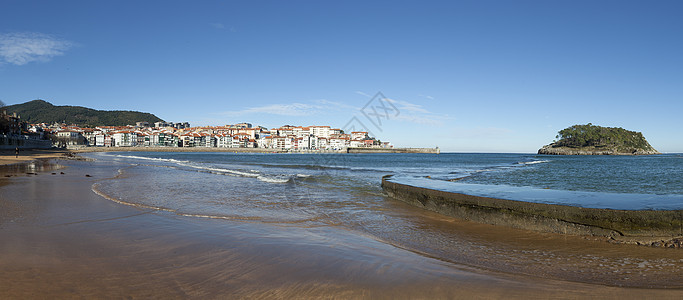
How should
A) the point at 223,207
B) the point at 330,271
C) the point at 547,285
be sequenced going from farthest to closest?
the point at 223,207 → the point at 330,271 → the point at 547,285

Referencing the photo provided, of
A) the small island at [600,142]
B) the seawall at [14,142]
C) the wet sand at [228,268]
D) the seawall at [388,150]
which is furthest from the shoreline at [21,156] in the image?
the small island at [600,142]

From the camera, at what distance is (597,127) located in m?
131

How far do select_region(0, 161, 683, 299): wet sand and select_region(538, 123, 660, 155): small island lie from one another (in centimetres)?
14592

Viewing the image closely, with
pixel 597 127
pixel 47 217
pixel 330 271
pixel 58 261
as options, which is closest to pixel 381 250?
pixel 330 271

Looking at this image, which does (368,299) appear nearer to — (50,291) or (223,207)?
(50,291)

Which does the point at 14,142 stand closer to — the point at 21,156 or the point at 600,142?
the point at 21,156

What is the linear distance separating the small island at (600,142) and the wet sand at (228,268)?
14592 cm

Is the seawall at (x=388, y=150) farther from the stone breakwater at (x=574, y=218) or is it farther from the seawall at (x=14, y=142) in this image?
the stone breakwater at (x=574, y=218)

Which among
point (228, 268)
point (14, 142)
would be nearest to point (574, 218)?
point (228, 268)

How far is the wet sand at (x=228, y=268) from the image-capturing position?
9.87ft

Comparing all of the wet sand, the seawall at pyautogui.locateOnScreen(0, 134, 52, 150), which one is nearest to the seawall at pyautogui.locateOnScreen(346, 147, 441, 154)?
the seawall at pyautogui.locateOnScreen(0, 134, 52, 150)

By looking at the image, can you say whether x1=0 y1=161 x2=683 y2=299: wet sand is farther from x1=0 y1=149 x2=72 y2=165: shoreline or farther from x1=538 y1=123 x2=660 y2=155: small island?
x1=538 y1=123 x2=660 y2=155: small island

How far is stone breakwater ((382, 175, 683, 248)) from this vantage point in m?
5.05

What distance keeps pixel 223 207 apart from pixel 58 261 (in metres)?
4.56
